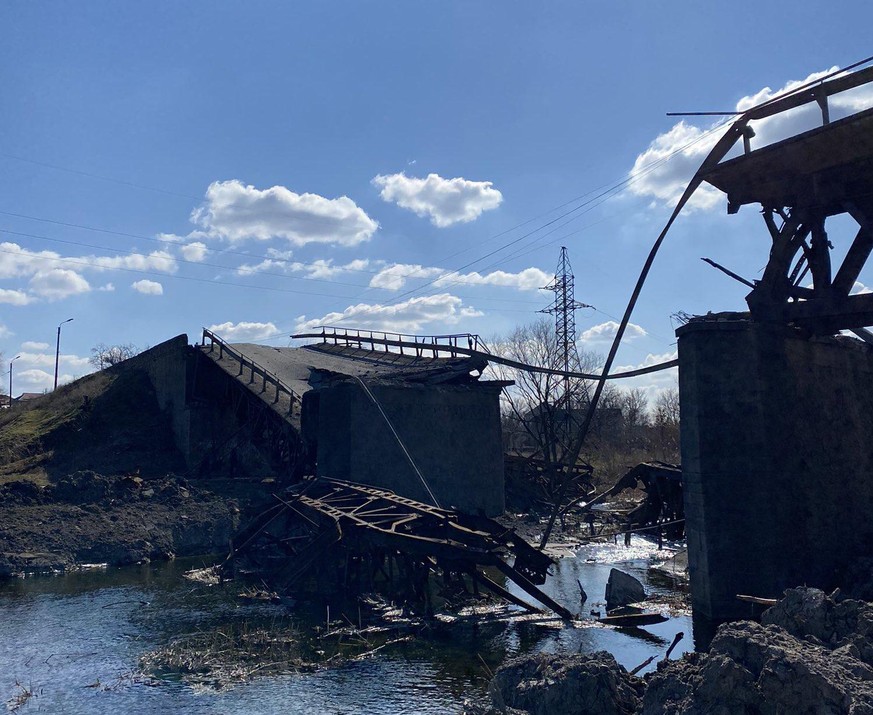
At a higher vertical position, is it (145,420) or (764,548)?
(145,420)

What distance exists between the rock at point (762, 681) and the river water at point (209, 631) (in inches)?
146

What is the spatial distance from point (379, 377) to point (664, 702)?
19.6 meters

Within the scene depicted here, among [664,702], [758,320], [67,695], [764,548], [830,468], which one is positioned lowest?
[67,695]

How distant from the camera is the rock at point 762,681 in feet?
17.0

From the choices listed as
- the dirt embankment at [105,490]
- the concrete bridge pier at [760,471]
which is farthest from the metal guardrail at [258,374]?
the concrete bridge pier at [760,471]

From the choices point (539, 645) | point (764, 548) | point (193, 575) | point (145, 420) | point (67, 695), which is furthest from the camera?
point (145, 420)

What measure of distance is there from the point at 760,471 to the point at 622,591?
169 inches

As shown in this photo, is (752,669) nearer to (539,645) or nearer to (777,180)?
(539,645)

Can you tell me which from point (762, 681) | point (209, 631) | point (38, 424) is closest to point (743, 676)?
point (762, 681)

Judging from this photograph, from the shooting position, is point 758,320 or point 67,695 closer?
point 67,695

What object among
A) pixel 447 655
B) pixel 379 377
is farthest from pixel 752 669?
pixel 379 377

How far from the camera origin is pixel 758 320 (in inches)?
454

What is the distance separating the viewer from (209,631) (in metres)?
12.8

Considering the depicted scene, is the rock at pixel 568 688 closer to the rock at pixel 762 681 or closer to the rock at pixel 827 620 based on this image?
the rock at pixel 762 681
